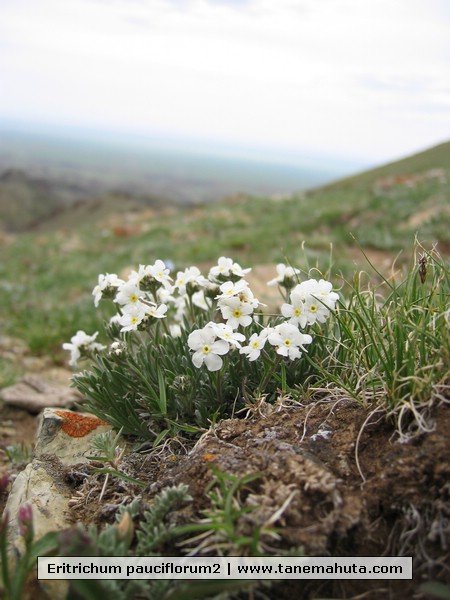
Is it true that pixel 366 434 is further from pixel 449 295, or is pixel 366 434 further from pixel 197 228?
pixel 197 228

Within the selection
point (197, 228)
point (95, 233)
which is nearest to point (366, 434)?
point (197, 228)

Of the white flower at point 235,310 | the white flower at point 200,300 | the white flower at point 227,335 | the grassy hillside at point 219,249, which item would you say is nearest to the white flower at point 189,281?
the white flower at point 200,300

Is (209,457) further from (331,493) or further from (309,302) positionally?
(309,302)

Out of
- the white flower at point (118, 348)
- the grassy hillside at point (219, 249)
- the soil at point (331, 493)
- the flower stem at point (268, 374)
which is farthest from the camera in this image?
the grassy hillside at point (219, 249)

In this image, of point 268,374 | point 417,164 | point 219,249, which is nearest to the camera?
point 268,374

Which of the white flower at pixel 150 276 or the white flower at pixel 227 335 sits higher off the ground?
the white flower at pixel 150 276

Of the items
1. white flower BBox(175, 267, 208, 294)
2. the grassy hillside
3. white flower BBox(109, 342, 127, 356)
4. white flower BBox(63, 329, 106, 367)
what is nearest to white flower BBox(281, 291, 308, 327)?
white flower BBox(175, 267, 208, 294)

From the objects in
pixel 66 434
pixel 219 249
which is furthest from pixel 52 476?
pixel 219 249

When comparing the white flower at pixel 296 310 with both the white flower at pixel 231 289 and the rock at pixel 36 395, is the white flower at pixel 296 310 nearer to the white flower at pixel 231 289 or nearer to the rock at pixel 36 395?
the white flower at pixel 231 289
